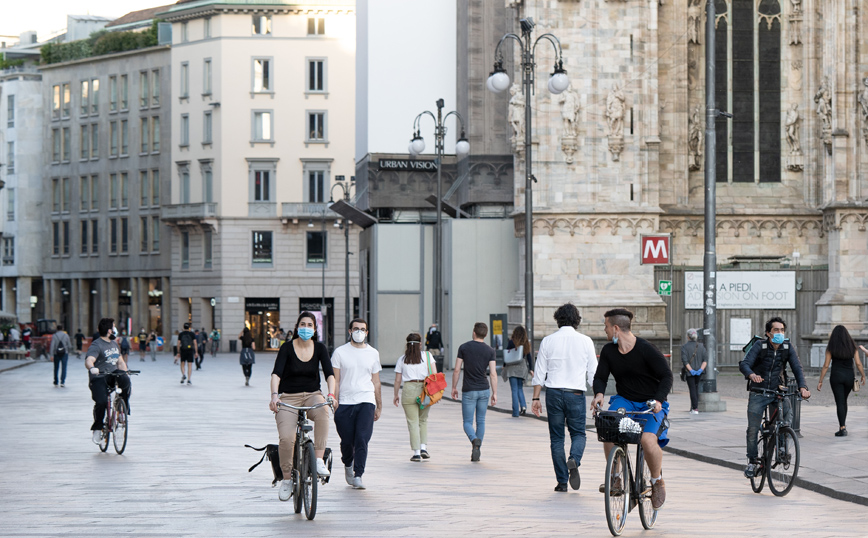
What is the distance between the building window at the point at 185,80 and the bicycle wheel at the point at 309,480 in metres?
68.9

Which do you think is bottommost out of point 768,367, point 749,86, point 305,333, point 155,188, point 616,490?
point 616,490

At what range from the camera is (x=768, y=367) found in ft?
47.8

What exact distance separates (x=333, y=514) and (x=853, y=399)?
18.3 metres

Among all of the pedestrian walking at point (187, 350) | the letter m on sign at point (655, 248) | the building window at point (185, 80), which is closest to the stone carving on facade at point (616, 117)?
the letter m on sign at point (655, 248)

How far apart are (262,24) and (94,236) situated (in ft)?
62.9

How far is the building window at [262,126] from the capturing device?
3036 inches

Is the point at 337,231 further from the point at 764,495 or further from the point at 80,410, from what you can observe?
the point at 764,495

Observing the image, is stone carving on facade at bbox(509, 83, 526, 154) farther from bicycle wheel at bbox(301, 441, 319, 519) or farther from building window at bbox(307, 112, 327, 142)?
building window at bbox(307, 112, 327, 142)

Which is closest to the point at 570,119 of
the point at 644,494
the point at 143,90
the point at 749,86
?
the point at 749,86

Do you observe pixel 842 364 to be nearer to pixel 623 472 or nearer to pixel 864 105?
pixel 623 472

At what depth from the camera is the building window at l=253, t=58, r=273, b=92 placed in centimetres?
7719

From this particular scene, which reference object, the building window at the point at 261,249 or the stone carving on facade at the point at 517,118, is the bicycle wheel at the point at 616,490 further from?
the building window at the point at 261,249

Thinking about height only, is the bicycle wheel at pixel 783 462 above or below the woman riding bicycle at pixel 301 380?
below

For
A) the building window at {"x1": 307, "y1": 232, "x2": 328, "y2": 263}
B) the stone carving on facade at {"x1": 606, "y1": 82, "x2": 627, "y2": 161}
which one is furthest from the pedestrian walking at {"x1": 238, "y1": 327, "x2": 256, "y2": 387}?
the building window at {"x1": 307, "y1": 232, "x2": 328, "y2": 263}
